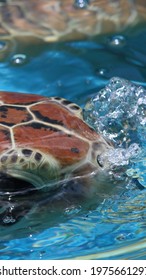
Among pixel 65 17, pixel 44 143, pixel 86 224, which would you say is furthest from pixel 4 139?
pixel 65 17

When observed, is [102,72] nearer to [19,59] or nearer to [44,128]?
[19,59]

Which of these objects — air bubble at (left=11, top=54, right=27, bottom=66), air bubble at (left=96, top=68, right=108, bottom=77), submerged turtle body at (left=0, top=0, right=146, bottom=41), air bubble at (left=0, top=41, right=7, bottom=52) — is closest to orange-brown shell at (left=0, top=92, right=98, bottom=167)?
air bubble at (left=96, top=68, right=108, bottom=77)

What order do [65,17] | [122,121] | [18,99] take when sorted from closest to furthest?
[18,99]
[122,121]
[65,17]

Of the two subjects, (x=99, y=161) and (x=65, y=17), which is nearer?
(x=99, y=161)

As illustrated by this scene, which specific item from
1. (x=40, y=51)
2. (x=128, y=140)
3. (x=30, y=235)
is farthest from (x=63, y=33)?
(x=30, y=235)

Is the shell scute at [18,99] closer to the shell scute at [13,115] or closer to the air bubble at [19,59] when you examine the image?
the shell scute at [13,115]

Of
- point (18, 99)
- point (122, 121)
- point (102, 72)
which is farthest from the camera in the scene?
point (102, 72)

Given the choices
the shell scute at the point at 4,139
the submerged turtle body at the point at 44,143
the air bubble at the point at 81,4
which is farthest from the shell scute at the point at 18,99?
the air bubble at the point at 81,4
